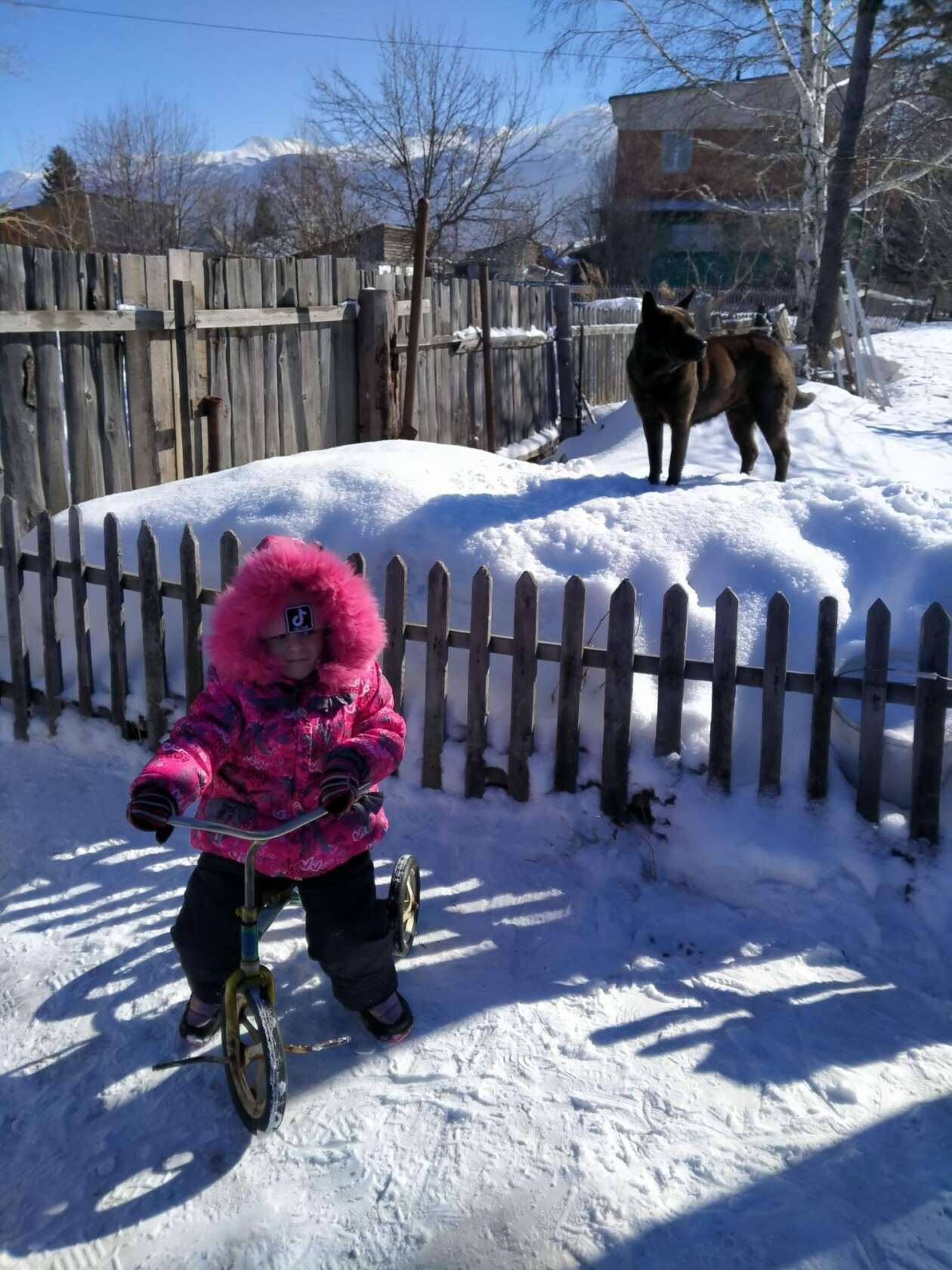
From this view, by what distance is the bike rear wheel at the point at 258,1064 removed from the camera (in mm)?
2502

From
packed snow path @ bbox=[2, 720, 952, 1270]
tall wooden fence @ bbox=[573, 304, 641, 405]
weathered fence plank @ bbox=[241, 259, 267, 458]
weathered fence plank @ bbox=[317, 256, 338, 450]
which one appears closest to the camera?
packed snow path @ bbox=[2, 720, 952, 1270]

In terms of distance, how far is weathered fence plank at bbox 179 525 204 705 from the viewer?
4.41 m

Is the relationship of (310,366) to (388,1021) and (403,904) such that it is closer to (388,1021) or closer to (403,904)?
(403,904)

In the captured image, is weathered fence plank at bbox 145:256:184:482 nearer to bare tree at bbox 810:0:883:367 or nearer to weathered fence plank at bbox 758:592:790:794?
weathered fence plank at bbox 758:592:790:794

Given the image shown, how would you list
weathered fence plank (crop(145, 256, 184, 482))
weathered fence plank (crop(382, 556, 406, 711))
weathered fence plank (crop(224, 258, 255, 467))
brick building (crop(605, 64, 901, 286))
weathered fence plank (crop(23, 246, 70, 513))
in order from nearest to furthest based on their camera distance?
weathered fence plank (crop(382, 556, 406, 711)), weathered fence plank (crop(23, 246, 70, 513)), weathered fence plank (crop(145, 256, 184, 482)), weathered fence plank (crop(224, 258, 255, 467)), brick building (crop(605, 64, 901, 286))

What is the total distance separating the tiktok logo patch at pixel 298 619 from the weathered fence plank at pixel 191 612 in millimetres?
1812

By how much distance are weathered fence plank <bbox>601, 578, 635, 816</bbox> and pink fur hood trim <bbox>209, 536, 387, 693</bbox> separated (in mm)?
1327

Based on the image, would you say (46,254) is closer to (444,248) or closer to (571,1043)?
(571,1043)

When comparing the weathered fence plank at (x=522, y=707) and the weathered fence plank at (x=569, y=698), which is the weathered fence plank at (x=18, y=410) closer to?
the weathered fence plank at (x=522, y=707)

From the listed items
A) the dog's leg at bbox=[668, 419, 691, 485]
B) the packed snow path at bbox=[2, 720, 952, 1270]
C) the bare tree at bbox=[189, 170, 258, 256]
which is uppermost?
the bare tree at bbox=[189, 170, 258, 256]

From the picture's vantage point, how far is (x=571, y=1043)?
9.69 feet

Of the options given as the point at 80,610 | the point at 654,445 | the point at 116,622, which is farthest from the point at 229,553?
the point at 654,445

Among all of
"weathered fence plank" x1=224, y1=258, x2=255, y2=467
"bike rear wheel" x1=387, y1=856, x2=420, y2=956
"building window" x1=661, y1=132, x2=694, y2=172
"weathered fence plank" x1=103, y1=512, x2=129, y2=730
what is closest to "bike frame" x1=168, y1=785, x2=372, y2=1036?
"bike rear wheel" x1=387, y1=856, x2=420, y2=956

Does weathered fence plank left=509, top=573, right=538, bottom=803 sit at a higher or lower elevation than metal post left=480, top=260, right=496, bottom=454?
lower
